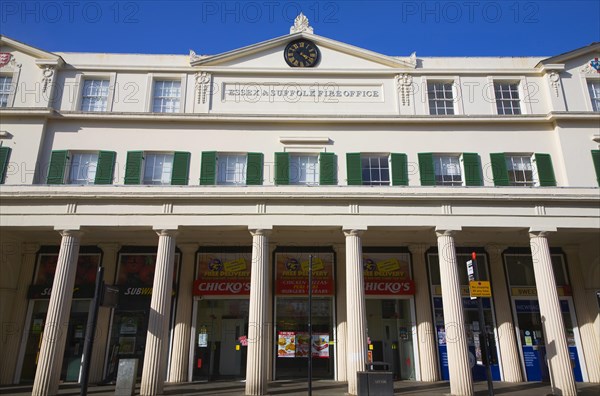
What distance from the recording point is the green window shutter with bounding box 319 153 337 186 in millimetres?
17219

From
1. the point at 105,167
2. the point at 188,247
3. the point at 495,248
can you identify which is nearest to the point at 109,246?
the point at 188,247

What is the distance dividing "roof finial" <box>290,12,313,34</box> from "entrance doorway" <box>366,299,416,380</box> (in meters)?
12.5

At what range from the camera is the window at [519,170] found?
58.3ft

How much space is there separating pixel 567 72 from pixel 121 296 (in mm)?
21966

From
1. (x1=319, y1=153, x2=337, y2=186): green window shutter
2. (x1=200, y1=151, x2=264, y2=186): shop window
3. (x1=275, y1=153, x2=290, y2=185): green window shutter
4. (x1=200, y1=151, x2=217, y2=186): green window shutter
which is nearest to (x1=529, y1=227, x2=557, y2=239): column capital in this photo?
(x1=319, y1=153, x2=337, y2=186): green window shutter

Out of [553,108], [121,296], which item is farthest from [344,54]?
[121,296]

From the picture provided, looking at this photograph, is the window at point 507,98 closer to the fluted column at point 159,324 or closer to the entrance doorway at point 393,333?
the entrance doorway at point 393,333

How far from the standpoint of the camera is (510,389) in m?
15.9

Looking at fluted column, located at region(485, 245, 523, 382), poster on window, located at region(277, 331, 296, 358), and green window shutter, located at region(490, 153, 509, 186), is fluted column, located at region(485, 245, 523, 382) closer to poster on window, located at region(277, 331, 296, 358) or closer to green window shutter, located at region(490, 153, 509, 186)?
green window shutter, located at region(490, 153, 509, 186)

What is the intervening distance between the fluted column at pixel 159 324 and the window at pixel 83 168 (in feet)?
14.1

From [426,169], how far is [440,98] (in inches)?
147

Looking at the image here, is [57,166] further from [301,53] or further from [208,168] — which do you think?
[301,53]

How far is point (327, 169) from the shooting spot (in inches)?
685

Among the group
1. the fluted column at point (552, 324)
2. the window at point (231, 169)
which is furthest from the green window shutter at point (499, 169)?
the window at point (231, 169)
